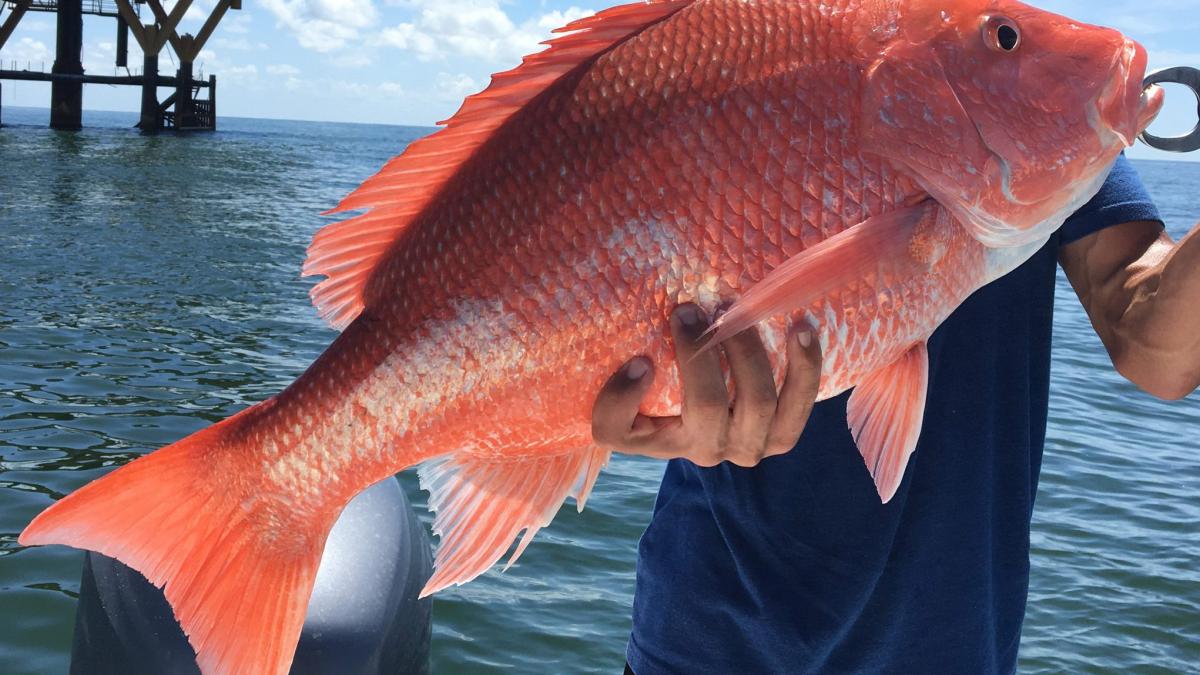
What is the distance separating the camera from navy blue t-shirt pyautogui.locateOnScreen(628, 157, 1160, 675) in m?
1.80

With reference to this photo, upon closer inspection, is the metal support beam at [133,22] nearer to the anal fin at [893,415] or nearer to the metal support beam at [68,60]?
the metal support beam at [68,60]

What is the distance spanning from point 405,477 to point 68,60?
34.8 meters

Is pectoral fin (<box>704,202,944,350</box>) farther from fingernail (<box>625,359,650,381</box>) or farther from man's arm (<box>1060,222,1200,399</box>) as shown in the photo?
man's arm (<box>1060,222,1200,399</box>)

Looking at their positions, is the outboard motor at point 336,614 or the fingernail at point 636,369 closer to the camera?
the fingernail at point 636,369

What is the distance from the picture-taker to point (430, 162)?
1557 millimetres

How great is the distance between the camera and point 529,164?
149cm

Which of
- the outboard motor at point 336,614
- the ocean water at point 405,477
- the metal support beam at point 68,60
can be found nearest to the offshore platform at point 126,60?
the metal support beam at point 68,60

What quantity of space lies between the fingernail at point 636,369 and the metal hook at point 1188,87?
2.66 feet

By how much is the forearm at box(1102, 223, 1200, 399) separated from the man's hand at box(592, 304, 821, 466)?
0.63 meters

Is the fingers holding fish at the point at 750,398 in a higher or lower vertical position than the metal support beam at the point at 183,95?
lower

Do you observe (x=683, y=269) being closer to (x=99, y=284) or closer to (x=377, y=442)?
(x=377, y=442)

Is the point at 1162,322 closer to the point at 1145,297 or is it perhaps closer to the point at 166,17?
the point at 1145,297

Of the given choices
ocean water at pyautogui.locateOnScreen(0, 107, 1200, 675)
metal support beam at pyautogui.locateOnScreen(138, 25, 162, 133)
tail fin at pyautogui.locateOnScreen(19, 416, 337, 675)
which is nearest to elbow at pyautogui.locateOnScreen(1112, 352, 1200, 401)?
tail fin at pyautogui.locateOnScreen(19, 416, 337, 675)

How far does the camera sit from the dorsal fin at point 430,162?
1.51 metres
